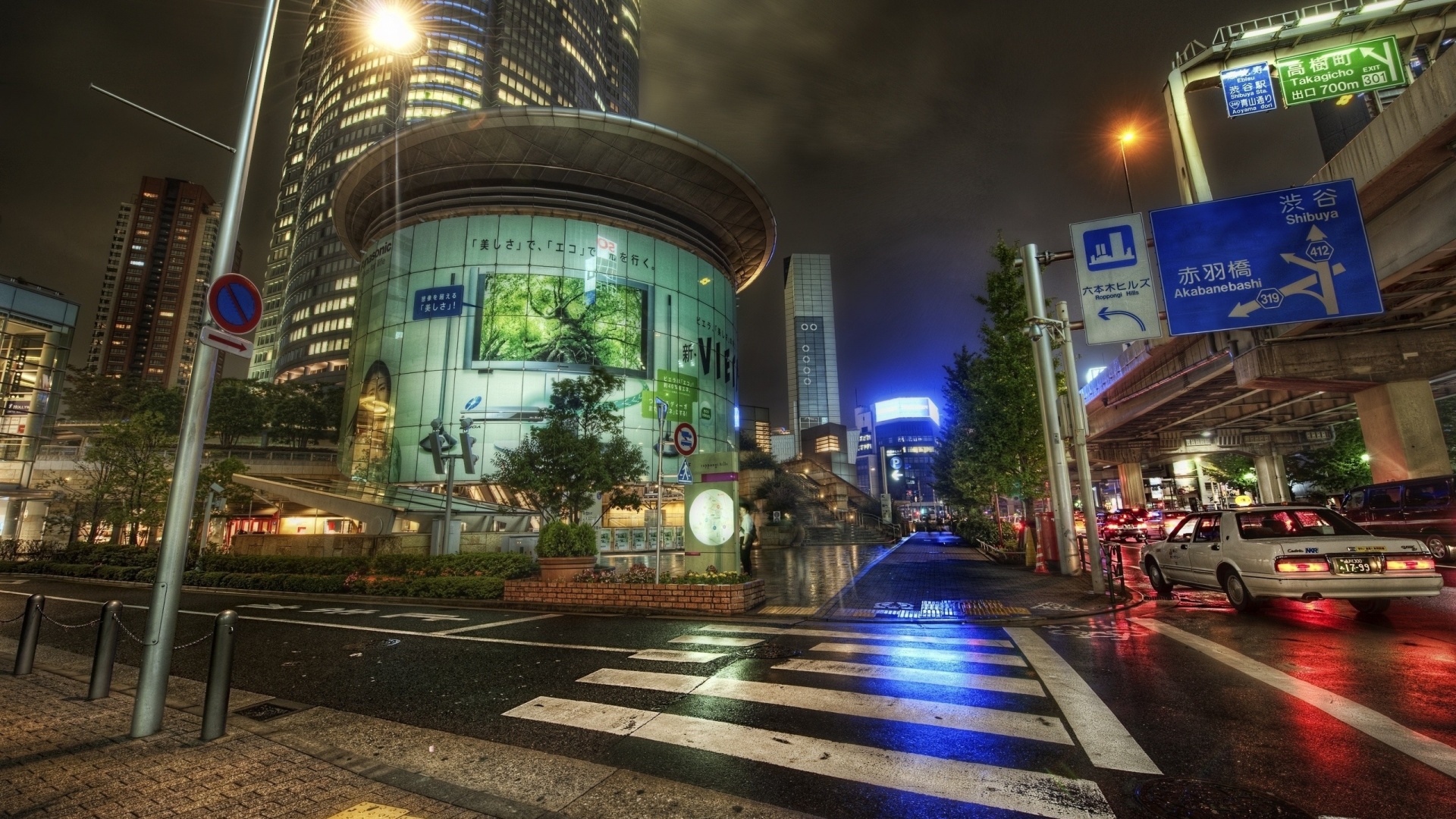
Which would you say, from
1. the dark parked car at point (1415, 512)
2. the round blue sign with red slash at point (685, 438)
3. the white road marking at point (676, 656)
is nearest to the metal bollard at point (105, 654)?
the white road marking at point (676, 656)

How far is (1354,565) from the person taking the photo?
27.1 feet

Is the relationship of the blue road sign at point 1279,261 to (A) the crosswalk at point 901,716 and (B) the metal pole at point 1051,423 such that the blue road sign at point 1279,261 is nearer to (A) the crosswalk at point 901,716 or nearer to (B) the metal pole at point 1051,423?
(B) the metal pole at point 1051,423

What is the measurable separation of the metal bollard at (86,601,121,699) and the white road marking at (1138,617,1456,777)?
11.0 metres

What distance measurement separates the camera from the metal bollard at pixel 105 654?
231 inches

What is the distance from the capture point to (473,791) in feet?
12.4

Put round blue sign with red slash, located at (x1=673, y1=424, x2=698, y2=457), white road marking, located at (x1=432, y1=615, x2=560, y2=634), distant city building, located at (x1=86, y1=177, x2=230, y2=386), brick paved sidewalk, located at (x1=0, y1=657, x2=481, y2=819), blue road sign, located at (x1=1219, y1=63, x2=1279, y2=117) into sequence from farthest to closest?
distant city building, located at (x1=86, y1=177, x2=230, y2=386), blue road sign, located at (x1=1219, y1=63, x2=1279, y2=117), round blue sign with red slash, located at (x1=673, y1=424, x2=698, y2=457), white road marking, located at (x1=432, y1=615, x2=560, y2=634), brick paved sidewalk, located at (x1=0, y1=657, x2=481, y2=819)

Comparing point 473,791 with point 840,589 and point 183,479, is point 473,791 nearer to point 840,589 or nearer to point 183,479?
point 183,479

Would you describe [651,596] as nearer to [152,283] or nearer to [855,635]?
[855,635]

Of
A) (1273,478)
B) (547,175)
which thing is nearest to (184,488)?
(547,175)

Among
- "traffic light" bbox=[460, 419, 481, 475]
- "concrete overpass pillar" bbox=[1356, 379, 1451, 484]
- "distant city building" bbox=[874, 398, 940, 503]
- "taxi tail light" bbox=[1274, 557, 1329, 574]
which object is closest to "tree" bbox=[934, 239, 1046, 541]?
"concrete overpass pillar" bbox=[1356, 379, 1451, 484]

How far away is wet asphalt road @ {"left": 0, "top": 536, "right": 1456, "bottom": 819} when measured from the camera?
12.0 ft

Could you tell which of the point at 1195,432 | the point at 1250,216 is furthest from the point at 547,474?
the point at 1195,432

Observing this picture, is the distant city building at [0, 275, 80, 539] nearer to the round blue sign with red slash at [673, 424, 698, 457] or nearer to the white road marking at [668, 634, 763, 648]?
the round blue sign with red slash at [673, 424, 698, 457]

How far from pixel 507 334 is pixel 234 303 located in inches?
1410
